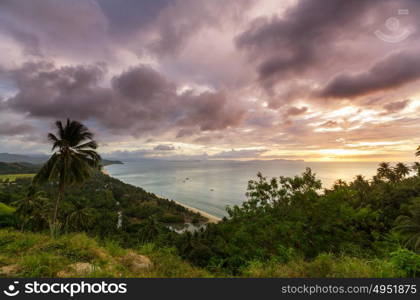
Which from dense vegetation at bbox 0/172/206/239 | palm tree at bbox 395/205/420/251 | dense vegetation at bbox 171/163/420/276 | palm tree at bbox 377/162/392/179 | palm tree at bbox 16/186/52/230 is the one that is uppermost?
palm tree at bbox 377/162/392/179

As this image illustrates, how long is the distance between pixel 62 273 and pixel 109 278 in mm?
1034

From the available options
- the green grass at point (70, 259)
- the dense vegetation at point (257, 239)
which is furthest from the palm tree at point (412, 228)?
the green grass at point (70, 259)

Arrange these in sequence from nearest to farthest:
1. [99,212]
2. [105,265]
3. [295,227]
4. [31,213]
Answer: [105,265] < [295,227] < [31,213] < [99,212]

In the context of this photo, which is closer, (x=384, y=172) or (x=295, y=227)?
(x=295, y=227)

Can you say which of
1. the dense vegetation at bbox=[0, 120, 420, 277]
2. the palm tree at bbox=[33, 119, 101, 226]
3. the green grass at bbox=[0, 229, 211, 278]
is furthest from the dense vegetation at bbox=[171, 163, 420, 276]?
the palm tree at bbox=[33, 119, 101, 226]

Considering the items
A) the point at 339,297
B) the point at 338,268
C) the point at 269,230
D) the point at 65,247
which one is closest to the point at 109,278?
the point at 65,247

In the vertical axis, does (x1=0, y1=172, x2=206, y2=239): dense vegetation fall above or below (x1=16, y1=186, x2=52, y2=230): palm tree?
below

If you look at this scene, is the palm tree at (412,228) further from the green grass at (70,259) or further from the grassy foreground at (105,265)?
the green grass at (70,259)

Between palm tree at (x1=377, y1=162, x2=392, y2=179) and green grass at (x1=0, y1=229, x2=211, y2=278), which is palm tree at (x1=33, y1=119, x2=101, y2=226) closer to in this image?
green grass at (x1=0, y1=229, x2=211, y2=278)

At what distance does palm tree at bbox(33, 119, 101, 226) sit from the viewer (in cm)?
1105

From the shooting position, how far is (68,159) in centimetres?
1138

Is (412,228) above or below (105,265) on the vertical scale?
below

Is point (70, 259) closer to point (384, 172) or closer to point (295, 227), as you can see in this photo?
point (295, 227)

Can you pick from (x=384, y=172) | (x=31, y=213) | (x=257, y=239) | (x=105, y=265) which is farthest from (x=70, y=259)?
(x=384, y=172)
